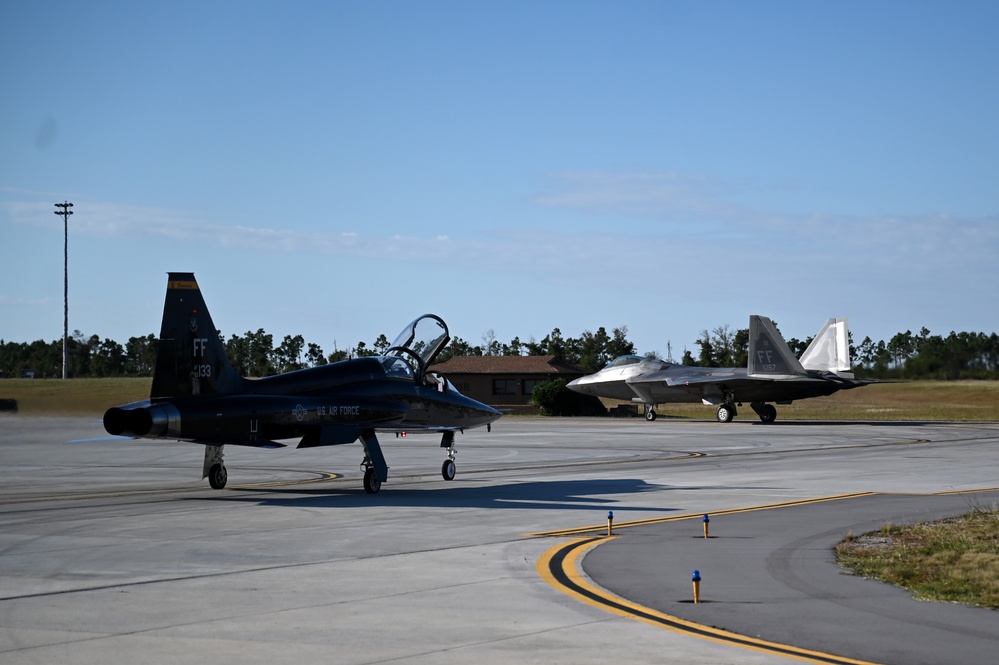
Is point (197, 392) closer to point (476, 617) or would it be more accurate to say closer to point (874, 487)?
point (476, 617)

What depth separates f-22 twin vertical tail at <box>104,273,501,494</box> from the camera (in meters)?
17.7

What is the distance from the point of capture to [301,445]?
1942 cm

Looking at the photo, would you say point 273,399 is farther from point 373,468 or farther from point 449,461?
point 449,461

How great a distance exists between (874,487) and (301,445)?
10866 millimetres

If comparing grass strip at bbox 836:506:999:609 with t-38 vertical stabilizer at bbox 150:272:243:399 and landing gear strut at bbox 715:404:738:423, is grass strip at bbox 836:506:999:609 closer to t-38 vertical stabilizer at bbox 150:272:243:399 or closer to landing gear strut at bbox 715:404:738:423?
t-38 vertical stabilizer at bbox 150:272:243:399

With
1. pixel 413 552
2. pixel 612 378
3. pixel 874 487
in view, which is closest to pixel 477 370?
pixel 612 378

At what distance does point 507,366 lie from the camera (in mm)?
89812

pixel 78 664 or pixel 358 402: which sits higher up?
pixel 358 402

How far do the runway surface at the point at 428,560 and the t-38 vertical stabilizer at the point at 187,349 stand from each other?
1971 millimetres

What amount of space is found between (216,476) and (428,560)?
30.3 feet

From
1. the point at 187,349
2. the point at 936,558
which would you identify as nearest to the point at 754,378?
the point at 187,349

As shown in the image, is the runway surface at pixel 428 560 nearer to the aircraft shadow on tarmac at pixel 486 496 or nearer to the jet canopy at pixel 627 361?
the aircraft shadow on tarmac at pixel 486 496

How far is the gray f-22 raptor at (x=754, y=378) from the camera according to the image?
174ft

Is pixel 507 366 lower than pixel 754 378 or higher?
higher
